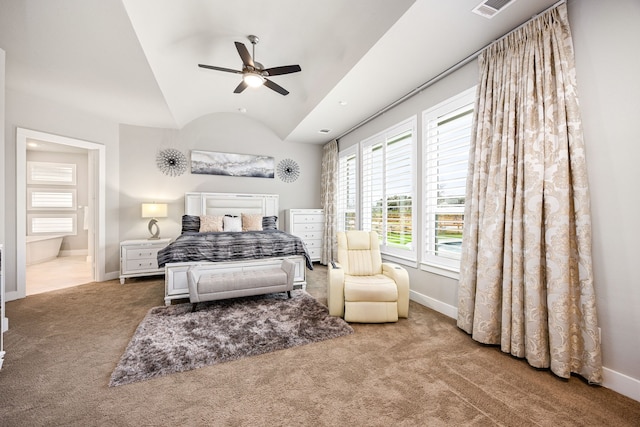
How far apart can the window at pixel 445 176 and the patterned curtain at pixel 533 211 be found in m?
0.31

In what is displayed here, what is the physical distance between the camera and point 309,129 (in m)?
5.15

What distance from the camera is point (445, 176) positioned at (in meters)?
3.06

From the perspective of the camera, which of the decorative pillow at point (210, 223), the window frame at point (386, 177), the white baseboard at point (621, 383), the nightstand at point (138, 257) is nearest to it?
the white baseboard at point (621, 383)

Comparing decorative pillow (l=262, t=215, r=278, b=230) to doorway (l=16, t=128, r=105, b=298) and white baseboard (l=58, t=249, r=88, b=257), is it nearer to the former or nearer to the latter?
doorway (l=16, t=128, r=105, b=298)

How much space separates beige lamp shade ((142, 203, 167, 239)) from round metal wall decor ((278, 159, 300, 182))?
2501 millimetres

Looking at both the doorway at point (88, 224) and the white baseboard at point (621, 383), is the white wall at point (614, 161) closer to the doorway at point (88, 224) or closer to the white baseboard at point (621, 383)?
the white baseboard at point (621, 383)

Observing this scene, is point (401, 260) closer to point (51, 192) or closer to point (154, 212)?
point (154, 212)

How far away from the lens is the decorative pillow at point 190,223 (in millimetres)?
4801

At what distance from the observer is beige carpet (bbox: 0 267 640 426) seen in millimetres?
1510

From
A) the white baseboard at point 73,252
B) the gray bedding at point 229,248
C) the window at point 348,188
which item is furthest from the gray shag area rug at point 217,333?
the white baseboard at point 73,252

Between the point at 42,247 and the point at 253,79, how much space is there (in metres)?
6.70

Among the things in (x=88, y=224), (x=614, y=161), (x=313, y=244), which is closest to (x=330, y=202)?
(x=313, y=244)

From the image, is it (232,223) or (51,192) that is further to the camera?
(51,192)

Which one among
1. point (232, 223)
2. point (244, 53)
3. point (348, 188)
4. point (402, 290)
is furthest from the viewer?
point (348, 188)
